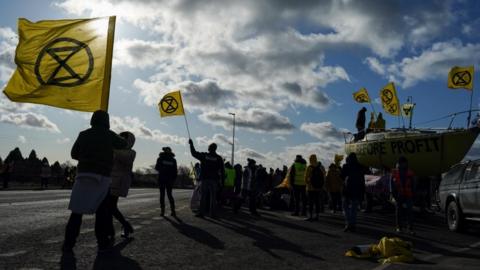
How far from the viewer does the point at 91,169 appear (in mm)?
6984

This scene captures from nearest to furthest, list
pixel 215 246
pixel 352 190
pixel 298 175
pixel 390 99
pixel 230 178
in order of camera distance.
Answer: pixel 215 246 → pixel 352 190 → pixel 298 175 → pixel 230 178 → pixel 390 99

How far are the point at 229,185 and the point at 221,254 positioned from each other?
1170 centimetres

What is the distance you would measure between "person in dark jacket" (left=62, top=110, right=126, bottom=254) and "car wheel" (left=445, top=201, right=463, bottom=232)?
968 centimetres

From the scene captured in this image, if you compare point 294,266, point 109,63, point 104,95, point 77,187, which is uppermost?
point 109,63

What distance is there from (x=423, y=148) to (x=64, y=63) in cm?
1359

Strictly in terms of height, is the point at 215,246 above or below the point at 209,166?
below

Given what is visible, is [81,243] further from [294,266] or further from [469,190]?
[469,190]

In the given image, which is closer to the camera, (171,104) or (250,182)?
(171,104)

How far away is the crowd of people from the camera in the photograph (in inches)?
275

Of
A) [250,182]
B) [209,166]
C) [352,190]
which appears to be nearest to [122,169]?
[209,166]

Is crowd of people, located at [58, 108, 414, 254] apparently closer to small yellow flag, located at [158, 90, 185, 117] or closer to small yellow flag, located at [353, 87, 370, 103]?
small yellow flag, located at [158, 90, 185, 117]

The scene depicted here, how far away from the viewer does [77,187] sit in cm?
692

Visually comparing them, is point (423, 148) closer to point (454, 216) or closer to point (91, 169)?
point (454, 216)

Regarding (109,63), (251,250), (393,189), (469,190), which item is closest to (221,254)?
(251,250)
